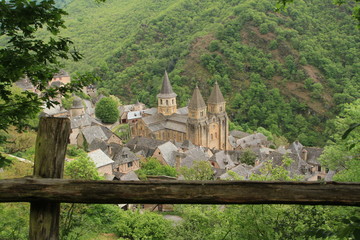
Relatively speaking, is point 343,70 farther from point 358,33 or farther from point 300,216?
point 300,216

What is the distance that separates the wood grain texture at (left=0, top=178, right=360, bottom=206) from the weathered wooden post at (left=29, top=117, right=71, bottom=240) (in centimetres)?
16

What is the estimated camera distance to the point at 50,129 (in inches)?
127

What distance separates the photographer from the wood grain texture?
2967 mm

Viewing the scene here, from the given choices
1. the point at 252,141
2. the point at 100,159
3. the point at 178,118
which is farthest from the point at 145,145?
the point at 252,141

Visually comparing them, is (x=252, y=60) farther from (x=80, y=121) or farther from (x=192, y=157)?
(x=192, y=157)

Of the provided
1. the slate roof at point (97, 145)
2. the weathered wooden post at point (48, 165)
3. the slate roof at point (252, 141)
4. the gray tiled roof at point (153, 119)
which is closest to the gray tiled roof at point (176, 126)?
the gray tiled roof at point (153, 119)

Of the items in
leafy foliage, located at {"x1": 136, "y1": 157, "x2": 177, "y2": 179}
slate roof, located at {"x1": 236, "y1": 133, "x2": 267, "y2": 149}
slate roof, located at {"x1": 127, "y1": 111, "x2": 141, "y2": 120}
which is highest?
slate roof, located at {"x1": 127, "y1": 111, "x2": 141, "y2": 120}

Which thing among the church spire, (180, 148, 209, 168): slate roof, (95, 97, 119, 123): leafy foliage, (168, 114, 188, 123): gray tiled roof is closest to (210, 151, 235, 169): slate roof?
(180, 148, 209, 168): slate roof

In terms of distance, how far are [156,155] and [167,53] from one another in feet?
187

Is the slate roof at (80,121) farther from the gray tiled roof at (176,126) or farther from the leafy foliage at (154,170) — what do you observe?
the leafy foliage at (154,170)

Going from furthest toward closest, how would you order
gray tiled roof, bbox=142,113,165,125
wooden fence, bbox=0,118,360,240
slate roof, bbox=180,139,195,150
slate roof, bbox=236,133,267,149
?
slate roof, bbox=236,133,267,149, gray tiled roof, bbox=142,113,165,125, slate roof, bbox=180,139,195,150, wooden fence, bbox=0,118,360,240

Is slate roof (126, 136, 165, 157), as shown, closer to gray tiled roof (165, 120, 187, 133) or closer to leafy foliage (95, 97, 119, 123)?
gray tiled roof (165, 120, 187, 133)

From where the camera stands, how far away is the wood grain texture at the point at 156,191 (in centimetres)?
297

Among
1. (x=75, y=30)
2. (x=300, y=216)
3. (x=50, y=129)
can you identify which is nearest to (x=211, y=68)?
(x=75, y=30)
